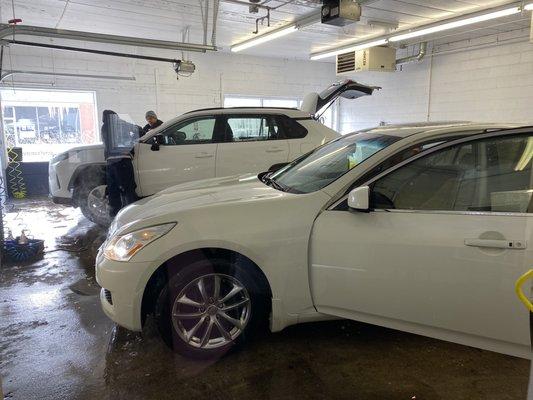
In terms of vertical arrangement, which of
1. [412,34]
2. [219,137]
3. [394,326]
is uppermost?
[412,34]

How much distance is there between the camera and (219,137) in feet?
19.0

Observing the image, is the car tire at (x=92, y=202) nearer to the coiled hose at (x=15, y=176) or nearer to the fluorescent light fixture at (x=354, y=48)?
the coiled hose at (x=15, y=176)

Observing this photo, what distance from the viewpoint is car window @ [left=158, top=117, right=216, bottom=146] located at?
223 inches

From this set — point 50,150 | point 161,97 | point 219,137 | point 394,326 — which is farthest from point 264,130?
point 50,150

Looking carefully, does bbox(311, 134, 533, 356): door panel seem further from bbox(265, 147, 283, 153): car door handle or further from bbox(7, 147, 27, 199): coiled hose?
bbox(7, 147, 27, 199): coiled hose

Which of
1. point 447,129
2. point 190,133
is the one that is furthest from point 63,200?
point 447,129

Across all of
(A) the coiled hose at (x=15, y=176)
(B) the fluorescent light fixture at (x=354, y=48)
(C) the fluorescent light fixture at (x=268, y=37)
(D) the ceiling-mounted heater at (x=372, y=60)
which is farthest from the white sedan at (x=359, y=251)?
(A) the coiled hose at (x=15, y=176)

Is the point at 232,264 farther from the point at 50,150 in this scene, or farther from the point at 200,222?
the point at 50,150

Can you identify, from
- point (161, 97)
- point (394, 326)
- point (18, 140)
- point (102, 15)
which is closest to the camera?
point (394, 326)

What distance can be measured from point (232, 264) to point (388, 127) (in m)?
1.63

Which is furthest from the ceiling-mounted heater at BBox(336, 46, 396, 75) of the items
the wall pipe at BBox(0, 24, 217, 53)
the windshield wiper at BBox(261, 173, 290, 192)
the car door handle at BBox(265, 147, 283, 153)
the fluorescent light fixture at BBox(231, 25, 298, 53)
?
the windshield wiper at BBox(261, 173, 290, 192)

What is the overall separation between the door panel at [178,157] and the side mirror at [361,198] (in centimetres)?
374

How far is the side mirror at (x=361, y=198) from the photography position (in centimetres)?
223

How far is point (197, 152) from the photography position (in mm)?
5711
